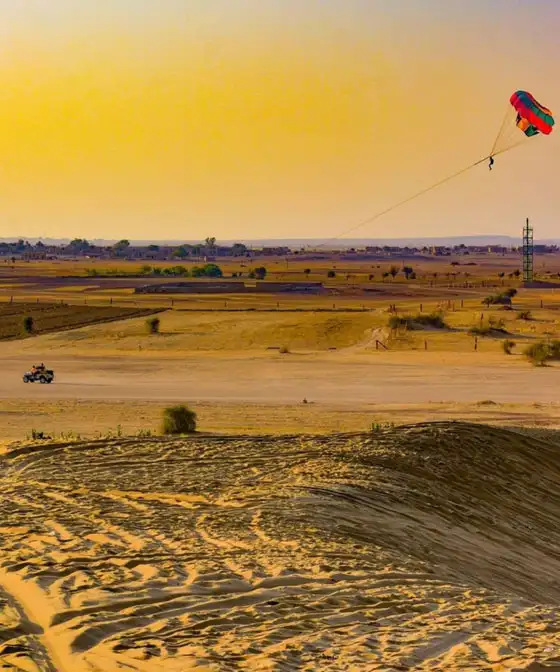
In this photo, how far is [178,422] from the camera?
30234 millimetres

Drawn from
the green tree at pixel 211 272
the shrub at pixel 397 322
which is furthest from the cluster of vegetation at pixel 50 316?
the green tree at pixel 211 272

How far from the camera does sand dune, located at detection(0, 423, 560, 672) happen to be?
32.0 feet

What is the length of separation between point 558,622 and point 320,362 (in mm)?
44820

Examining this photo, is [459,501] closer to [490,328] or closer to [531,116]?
[531,116]

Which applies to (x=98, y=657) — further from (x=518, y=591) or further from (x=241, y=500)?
(x=241, y=500)

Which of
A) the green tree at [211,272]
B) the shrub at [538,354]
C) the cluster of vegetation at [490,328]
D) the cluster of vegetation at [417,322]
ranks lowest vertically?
the shrub at [538,354]

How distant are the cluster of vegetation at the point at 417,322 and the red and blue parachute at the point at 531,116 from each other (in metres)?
30.2

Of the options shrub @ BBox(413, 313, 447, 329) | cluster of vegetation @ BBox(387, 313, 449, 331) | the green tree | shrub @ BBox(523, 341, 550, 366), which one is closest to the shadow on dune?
shrub @ BBox(523, 341, 550, 366)

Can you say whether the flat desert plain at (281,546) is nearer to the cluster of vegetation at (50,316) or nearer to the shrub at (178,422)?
the shrub at (178,422)

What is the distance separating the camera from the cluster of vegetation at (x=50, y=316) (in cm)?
7313

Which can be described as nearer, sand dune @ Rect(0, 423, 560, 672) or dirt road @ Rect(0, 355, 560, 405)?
sand dune @ Rect(0, 423, 560, 672)

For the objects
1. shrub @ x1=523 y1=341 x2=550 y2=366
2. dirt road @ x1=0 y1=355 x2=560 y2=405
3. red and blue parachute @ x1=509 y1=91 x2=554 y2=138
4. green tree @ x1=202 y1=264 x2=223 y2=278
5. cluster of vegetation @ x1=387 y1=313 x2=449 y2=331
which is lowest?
dirt road @ x1=0 y1=355 x2=560 y2=405

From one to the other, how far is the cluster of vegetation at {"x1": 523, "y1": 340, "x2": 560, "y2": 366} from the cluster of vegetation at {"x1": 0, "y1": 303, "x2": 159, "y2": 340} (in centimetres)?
3090

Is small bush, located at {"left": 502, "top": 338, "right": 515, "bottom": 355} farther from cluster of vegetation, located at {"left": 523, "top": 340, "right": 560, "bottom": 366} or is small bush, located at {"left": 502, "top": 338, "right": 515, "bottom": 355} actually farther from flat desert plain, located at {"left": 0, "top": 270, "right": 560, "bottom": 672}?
flat desert plain, located at {"left": 0, "top": 270, "right": 560, "bottom": 672}
